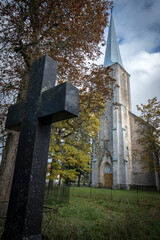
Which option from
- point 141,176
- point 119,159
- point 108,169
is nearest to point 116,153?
point 119,159

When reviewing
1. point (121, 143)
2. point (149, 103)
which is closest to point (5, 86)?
point (149, 103)

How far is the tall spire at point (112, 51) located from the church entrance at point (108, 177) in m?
21.1

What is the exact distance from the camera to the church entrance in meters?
23.9

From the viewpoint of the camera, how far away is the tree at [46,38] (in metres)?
5.20

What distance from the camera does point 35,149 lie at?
180cm

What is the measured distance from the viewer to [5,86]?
17.5 ft

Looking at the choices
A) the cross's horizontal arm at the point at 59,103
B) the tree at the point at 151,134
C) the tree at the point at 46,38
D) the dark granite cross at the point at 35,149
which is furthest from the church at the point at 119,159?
the cross's horizontal arm at the point at 59,103

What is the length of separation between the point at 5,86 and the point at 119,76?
2806 cm

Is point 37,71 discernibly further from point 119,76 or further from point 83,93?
point 119,76

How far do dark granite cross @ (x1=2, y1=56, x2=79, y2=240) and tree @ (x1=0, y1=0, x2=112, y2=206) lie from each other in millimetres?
2905

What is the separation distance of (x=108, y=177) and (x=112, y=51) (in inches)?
1047

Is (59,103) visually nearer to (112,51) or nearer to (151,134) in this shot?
(151,134)

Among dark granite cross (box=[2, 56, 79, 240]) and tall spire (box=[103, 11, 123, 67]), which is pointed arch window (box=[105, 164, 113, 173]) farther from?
dark granite cross (box=[2, 56, 79, 240])

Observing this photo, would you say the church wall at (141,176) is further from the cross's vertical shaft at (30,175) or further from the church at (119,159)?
the cross's vertical shaft at (30,175)
